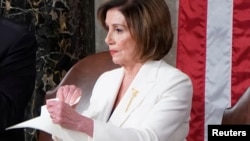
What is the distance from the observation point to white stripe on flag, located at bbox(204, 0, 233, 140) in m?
2.69

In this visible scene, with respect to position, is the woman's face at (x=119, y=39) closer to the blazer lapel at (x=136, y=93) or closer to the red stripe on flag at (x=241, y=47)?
the blazer lapel at (x=136, y=93)

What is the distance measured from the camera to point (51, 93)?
7.70 ft

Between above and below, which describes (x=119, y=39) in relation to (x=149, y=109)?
above

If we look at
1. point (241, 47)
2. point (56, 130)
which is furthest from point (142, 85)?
→ point (241, 47)

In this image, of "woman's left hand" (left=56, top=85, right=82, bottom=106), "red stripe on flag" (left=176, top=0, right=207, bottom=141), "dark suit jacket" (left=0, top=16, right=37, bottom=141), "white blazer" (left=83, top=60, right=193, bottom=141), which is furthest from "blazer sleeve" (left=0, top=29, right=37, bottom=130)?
"red stripe on flag" (left=176, top=0, right=207, bottom=141)

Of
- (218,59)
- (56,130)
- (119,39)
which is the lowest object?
(56,130)

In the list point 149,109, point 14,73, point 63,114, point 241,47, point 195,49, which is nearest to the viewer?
point 63,114

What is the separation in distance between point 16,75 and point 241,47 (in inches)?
49.4

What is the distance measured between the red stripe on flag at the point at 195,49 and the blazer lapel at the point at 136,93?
2.69 ft

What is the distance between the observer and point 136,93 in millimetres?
1932

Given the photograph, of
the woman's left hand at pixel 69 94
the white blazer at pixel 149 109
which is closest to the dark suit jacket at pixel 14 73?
the woman's left hand at pixel 69 94

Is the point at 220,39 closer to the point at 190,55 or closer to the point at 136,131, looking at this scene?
the point at 190,55

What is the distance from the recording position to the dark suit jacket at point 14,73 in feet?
5.65

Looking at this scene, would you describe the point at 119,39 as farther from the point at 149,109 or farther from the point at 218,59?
the point at 218,59
